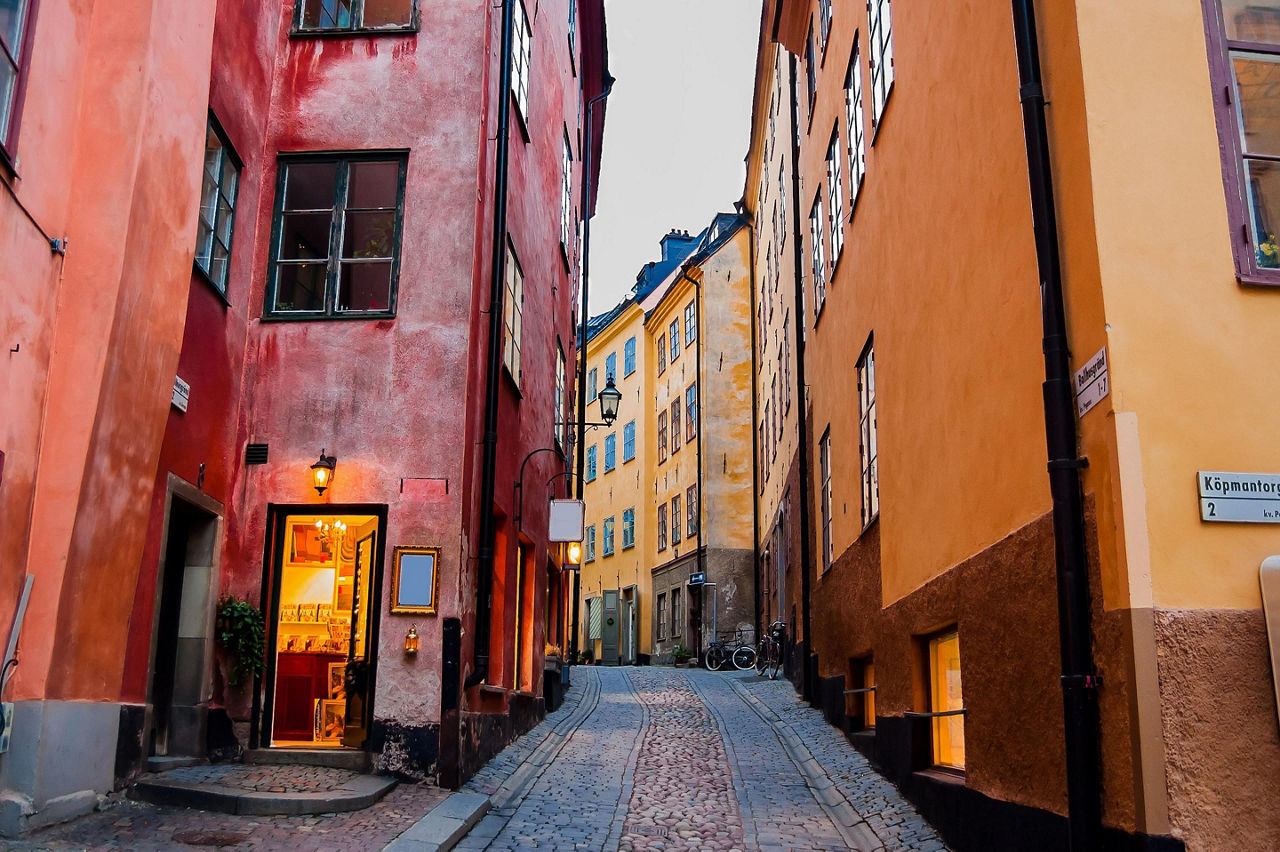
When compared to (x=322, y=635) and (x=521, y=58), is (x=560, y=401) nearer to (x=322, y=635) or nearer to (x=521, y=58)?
(x=521, y=58)

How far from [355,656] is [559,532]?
3983 mm

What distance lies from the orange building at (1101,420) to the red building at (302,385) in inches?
172

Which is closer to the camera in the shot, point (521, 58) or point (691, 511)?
point (521, 58)

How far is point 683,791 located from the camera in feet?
31.9

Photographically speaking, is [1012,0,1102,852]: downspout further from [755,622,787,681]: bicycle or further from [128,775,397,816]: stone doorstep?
[755,622,787,681]: bicycle

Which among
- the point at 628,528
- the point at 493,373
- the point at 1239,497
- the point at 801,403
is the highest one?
the point at 628,528

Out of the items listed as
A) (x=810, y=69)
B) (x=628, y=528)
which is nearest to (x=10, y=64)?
(x=810, y=69)

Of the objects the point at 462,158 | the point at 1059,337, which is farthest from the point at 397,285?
the point at 1059,337

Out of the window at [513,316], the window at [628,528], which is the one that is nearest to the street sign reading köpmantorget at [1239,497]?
the window at [513,316]

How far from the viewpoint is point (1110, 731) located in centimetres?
465

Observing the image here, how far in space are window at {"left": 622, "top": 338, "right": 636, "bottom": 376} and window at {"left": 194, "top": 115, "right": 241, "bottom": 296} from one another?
30.6 m

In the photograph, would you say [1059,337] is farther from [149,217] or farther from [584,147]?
[584,147]

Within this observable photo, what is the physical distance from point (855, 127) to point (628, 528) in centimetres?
2961

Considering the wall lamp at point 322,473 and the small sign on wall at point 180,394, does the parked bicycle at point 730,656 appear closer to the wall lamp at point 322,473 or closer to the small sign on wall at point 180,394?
the wall lamp at point 322,473
